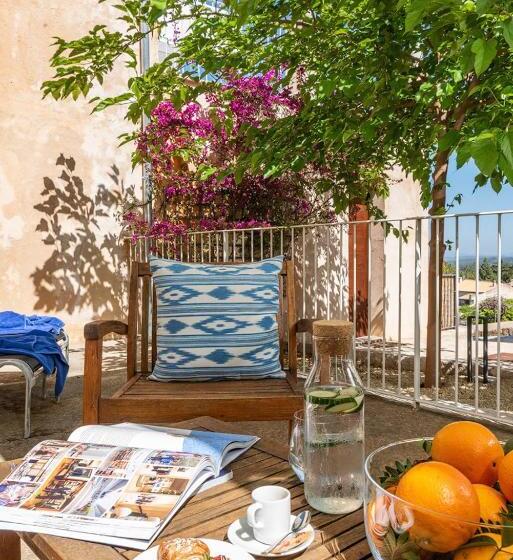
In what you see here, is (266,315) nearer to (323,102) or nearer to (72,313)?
(323,102)

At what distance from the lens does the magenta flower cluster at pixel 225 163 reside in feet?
16.7

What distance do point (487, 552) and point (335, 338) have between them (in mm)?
466

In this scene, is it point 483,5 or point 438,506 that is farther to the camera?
point 483,5

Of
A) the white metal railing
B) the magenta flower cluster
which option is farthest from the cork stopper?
the magenta flower cluster

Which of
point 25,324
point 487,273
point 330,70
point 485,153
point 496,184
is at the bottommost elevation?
point 25,324

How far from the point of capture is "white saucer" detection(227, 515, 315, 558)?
768 mm

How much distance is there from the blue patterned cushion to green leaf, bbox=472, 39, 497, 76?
111cm

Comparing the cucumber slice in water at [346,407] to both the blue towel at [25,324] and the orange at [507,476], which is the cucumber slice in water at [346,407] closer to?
the orange at [507,476]

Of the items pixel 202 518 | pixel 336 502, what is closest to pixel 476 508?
pixel 336 502

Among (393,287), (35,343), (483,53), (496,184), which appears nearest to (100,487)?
(483,53)

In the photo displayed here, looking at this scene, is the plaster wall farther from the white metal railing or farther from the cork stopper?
the cork stopper

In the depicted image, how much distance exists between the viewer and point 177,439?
46.0 inches

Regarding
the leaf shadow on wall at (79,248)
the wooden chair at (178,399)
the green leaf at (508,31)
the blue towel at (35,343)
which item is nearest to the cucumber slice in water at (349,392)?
the wooden chair at (178,399)

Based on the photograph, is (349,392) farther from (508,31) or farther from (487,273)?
(487,273)
